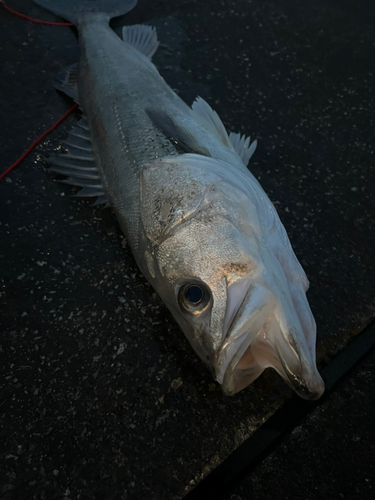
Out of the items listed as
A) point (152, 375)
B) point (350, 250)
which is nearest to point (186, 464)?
point (152, 375)

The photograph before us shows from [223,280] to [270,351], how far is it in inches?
14.7

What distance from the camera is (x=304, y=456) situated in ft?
6.82

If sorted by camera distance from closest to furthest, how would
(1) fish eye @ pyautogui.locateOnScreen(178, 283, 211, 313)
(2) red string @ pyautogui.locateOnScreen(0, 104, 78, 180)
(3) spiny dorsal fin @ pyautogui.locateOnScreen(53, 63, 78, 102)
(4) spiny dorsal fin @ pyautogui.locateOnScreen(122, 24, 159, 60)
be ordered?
(1) fish eye @ pyautogui.locateOnScreen(178, 283, 211, 313) → (2) red string @ pyautogui.locateOnScreen(0, 104, 78, 180) → (3) spiny dorsal fin @ pyautogui.locateOnScreen(53, 63, 78, 102) → (4) spiny dorsal fin @ pyautogui.locateOnScreen(122, 24, 159, 60)

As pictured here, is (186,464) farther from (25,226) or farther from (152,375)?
(25,226)

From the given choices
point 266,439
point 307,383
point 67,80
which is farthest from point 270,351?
point 67,80

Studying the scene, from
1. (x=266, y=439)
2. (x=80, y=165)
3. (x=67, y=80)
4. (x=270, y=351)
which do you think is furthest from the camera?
(x=67, y=80)

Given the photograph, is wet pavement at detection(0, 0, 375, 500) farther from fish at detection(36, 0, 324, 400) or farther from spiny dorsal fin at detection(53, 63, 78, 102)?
fish at detection(36, 0, 324, 400)

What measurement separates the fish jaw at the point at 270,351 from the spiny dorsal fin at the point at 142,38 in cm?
286

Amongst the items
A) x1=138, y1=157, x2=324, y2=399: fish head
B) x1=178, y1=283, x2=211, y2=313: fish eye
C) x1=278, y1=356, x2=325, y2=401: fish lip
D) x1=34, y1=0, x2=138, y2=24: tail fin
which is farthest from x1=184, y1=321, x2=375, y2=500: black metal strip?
x1=34, y1=0, x2=138, y2=24: tail fin

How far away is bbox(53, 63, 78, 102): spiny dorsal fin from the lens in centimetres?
343

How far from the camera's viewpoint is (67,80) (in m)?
3.49

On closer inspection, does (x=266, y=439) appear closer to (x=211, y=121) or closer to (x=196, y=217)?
(x=196, y=217)

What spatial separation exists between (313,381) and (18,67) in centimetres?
370

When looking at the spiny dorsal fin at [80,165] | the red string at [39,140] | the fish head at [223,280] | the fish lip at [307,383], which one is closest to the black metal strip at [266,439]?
the fish head at [223,280]
